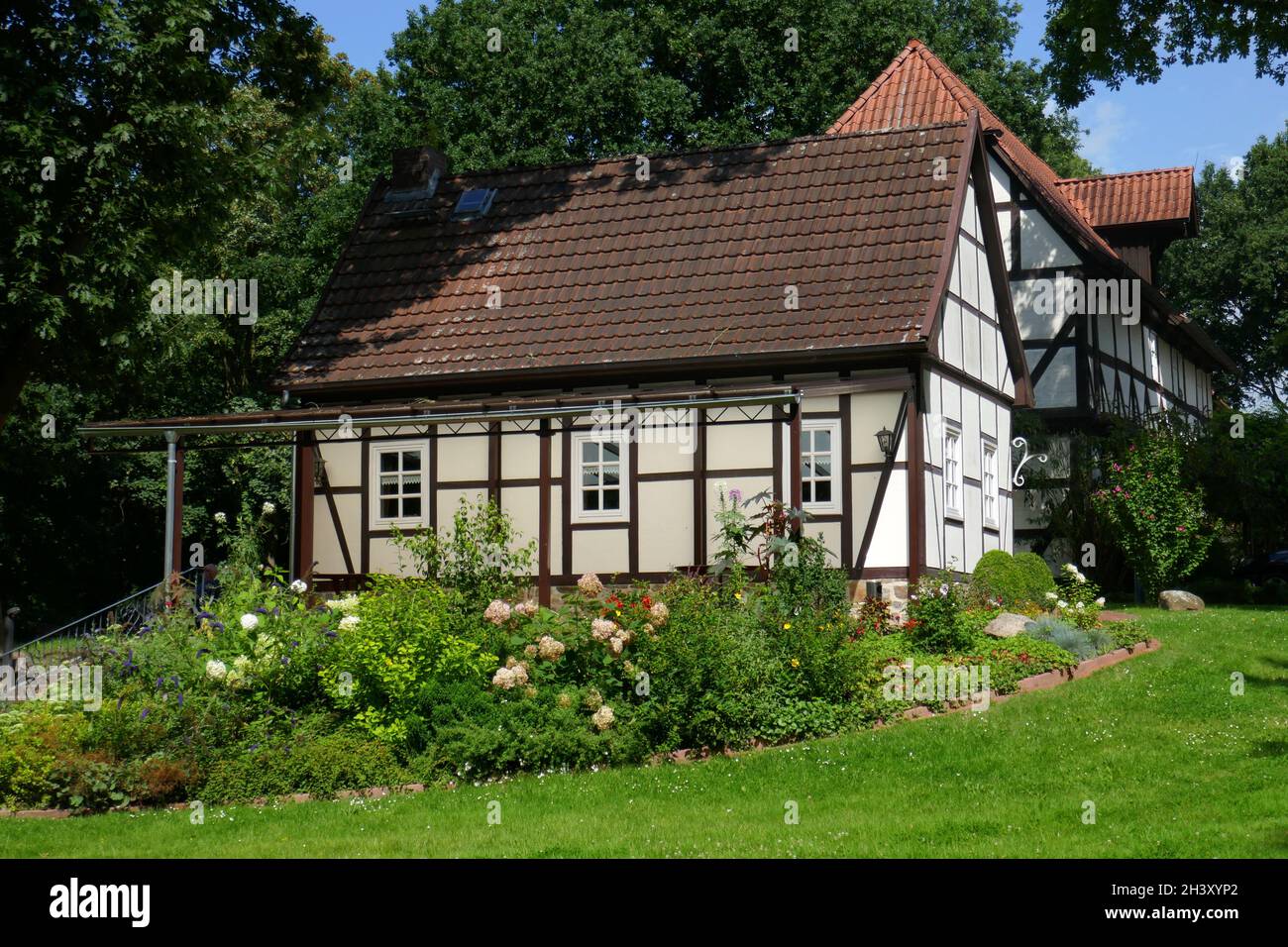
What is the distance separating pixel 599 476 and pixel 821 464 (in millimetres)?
3143

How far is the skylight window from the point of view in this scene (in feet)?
81.4

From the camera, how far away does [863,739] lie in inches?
488

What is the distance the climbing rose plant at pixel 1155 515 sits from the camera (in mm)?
22328

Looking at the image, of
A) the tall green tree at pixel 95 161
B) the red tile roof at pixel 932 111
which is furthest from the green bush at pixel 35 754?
the red tile roof at pixel 932 111

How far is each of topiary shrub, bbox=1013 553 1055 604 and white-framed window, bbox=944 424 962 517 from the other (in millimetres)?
1348

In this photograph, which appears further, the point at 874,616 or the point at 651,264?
the point at 651,264

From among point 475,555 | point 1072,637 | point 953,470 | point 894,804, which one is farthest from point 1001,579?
point 894,804

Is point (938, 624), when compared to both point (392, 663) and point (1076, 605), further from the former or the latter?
point (392, 663)

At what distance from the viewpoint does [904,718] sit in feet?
43.6

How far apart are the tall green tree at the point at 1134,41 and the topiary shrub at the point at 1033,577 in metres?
8.58

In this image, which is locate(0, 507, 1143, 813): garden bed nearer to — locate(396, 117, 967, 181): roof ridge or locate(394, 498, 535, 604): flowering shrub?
locate(394, 498, 535, 604): flowering shrub

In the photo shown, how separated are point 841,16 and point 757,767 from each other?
25295 millimetres

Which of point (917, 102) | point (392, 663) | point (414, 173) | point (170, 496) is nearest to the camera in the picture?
point (392, 663)

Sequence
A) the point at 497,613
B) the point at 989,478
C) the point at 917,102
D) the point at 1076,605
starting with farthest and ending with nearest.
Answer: the point at 917,102, the point at 989,478, the point at 1076,605, the point at 497,613
